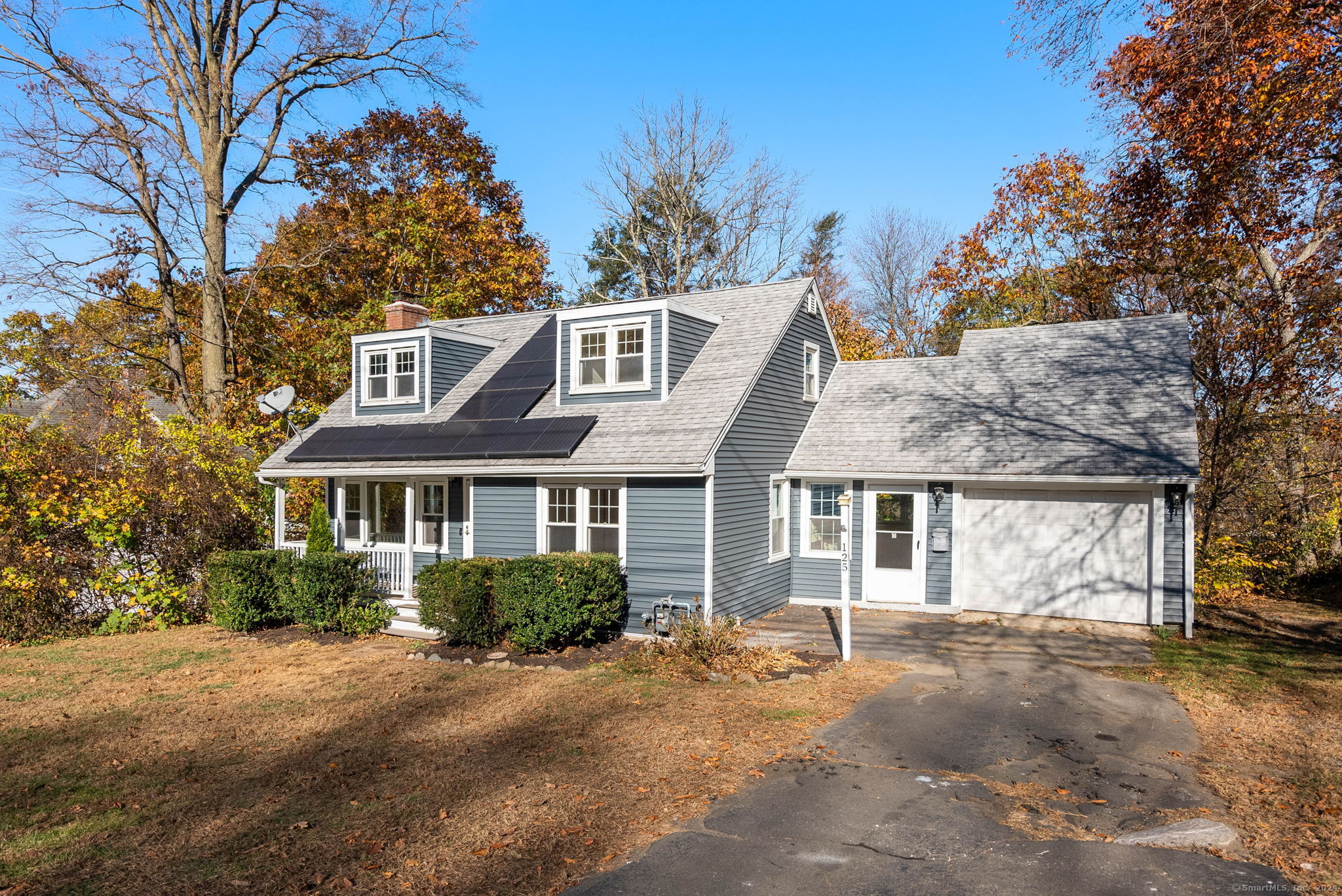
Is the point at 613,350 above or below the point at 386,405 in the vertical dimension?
above

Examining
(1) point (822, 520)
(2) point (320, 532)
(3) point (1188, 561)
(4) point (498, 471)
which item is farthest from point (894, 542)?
(2) point (320, 532)

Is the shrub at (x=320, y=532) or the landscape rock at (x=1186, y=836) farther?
the shrub at (x=320, y=532)

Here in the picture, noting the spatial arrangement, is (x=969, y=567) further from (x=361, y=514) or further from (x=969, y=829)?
(x=361, y=514)

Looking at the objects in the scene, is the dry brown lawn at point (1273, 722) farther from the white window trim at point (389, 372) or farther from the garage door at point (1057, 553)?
the white window trim at point (389, 372)

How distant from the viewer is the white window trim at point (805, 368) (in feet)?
56.1

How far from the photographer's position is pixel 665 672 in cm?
1102

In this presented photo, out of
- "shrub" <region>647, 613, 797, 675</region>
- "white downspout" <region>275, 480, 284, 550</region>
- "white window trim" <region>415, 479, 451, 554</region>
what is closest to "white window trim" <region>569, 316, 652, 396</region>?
"white window trim" <region>415, 479, 451, 554</region>

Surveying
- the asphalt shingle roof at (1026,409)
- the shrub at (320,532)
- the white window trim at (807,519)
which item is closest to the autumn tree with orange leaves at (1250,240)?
the asphalt shingle roof at (1026,409)

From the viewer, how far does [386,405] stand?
59.1 ft

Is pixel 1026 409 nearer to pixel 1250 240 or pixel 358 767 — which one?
pixel 1250 240

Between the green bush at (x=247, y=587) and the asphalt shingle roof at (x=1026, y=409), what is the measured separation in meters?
9.84

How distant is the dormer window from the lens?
17.8 metres

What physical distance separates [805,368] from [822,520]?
3400mm

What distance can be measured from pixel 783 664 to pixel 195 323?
28.9 m
